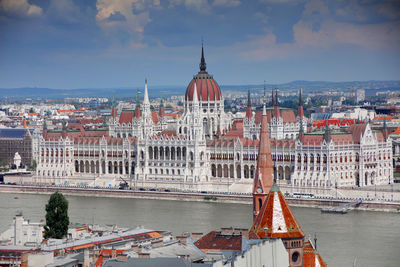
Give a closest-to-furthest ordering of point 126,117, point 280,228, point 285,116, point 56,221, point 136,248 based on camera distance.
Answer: point 136,248, point 280,228, point 56,221, point 285,116, point 126,117

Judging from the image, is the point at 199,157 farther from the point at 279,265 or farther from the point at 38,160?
the point at 279,265

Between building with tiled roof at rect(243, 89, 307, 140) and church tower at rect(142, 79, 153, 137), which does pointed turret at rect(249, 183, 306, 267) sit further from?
church tower at rect(142, 79, 153, 137)

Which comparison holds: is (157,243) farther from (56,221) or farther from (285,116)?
(285,116)

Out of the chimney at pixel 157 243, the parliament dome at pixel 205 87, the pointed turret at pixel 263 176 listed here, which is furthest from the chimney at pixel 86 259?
the parliament dome at pixel 205 87

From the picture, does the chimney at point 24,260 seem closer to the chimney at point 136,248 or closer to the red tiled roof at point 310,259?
the chimney at point 136,248

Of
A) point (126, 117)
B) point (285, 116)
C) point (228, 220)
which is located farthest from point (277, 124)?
point (228, 220)

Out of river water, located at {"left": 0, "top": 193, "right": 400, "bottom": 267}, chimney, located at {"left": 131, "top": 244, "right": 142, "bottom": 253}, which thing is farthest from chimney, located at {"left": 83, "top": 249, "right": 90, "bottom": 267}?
river water, located at {"left": 0, "top": 193, "right": 400, "bottom": 267}
